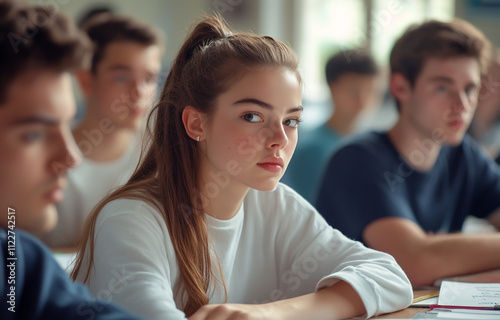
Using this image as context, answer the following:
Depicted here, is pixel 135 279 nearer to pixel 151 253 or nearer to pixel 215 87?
pixel 151 253

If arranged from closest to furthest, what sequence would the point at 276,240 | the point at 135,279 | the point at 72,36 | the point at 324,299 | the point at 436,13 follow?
1. the point at 72,36
2. the point at 135,279
3. the point at 324,299
4. the point at 276,240
5. the point at 436,13

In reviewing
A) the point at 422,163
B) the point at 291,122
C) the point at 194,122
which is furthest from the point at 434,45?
the point at 194,122

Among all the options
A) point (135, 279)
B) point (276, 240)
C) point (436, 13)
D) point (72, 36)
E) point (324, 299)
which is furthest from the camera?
point (436, 13)

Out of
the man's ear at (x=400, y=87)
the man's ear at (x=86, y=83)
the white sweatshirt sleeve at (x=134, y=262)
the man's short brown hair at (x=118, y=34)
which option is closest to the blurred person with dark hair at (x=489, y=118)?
the man's ear at (x=400, y=87)

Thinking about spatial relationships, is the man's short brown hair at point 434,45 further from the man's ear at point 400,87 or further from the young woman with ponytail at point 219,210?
the young woman with ponytail at point 219,210

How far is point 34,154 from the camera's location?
786mm

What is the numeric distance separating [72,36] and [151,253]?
0.38 metres

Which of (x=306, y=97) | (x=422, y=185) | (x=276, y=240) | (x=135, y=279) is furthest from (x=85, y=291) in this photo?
(x=306, y=97)

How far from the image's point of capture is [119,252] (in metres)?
1.00

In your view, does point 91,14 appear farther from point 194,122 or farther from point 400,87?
point 194,122

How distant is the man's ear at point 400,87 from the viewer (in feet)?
6.43

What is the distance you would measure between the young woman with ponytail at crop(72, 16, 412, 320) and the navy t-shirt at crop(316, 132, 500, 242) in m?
0.43

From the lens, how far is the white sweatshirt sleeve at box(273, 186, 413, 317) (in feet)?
3.67

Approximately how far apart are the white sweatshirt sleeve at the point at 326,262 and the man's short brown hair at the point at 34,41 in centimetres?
61
